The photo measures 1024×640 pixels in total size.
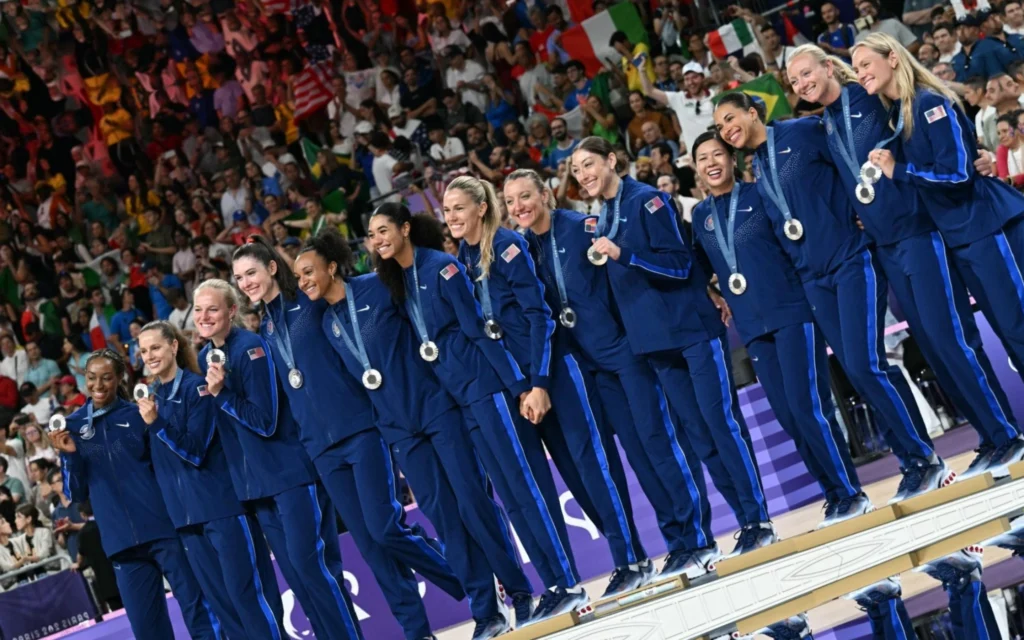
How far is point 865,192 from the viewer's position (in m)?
5.14

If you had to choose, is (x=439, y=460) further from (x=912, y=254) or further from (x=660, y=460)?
(x=912, y=254)

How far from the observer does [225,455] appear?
20.6 ft

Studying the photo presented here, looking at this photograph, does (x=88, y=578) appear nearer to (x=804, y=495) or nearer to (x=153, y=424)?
(x=153, y=424)

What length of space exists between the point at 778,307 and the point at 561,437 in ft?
3.96

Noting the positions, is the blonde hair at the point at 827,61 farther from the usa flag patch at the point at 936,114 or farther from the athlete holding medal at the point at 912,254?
the usa flag patch at the point at 936,114

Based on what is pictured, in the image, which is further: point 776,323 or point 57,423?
point 57,423

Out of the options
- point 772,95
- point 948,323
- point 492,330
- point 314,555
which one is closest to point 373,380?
point 492,330

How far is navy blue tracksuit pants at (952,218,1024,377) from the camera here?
5062 millimetres

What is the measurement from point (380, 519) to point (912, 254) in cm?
261

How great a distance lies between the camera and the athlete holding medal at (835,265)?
5.18 meters

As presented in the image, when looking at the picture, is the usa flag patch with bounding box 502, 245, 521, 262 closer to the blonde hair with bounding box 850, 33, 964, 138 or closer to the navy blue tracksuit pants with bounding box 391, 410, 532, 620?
the navy blue tracksuit pants with bounding box 391, 410, 532, 620

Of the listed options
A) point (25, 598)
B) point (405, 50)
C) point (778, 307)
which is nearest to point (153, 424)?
point (778, 307)

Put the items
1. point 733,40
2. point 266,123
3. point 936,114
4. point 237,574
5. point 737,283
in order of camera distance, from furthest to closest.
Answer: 1. point 266,123
2. point 733,40
3. point 237,574
4. point 737,283
5. point 936,114

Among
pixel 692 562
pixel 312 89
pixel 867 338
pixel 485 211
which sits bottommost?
pixel 692 562
